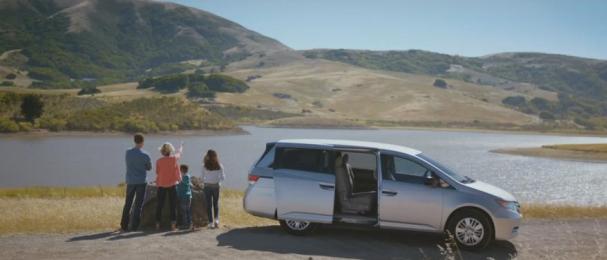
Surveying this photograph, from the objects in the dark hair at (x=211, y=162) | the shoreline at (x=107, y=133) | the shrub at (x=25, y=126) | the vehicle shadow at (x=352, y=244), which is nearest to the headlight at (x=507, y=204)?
the vehicle shadow at (x=352, y=244)

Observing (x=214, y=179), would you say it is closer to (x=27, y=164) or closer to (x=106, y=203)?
(x=106, y=203)

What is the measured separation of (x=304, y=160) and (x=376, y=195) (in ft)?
6.42

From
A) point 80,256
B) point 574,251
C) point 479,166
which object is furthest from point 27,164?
point 574,251

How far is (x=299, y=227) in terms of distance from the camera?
564 inches

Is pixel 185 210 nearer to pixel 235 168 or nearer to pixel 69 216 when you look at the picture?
pixel 69 216

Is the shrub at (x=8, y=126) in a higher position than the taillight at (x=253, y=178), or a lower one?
lower

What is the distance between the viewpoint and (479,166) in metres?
73.2

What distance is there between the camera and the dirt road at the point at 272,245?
486 inches

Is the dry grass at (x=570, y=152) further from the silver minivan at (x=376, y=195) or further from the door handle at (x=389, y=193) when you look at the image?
the door handle at (x=389, y=193)

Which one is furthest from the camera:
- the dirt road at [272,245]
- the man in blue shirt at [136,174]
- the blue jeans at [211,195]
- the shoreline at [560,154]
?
the shoreline at [560,154]

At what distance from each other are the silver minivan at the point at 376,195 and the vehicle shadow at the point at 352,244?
426mm

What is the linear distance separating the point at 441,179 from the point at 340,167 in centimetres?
242

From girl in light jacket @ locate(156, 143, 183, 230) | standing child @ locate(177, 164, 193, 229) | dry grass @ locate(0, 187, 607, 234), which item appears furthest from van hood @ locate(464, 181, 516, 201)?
girl in light jacket @ locate(156, 143, 183, 230)

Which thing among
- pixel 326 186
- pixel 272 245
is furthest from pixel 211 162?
pixel 326 186
